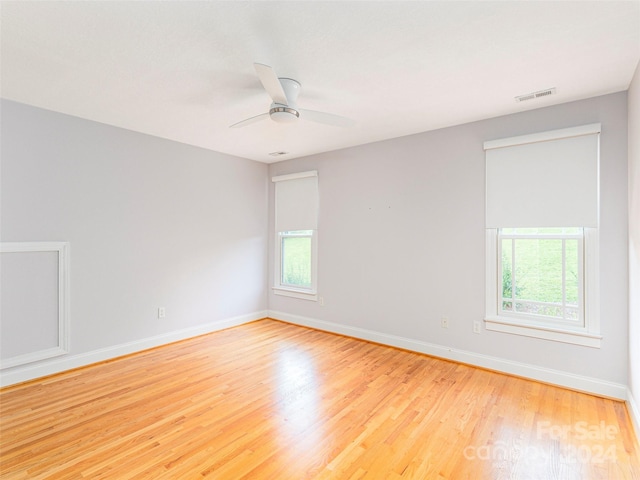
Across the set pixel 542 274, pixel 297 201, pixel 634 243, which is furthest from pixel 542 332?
pixel 297 201

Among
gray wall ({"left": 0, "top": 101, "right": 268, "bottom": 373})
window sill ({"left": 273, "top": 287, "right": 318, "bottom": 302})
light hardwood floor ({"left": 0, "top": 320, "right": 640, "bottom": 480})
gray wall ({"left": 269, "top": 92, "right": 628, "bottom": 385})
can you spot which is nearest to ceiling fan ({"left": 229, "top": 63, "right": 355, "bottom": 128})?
gray wall ({"left": 269, "top": 92, "right": 628, "bottom": 385})

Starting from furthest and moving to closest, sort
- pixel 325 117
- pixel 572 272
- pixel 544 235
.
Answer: pixel 544 235 → pixel 572 272 → pixel 325 117

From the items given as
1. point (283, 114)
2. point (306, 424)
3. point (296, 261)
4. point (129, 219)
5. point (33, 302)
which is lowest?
point (306, 424)

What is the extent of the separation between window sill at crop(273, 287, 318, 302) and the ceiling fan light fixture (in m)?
2.82

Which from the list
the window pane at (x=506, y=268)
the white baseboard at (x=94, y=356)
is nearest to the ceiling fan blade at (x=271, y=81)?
the window pane at (x=506, y=268)

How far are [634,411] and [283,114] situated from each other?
11.0 ft

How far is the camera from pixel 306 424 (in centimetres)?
228

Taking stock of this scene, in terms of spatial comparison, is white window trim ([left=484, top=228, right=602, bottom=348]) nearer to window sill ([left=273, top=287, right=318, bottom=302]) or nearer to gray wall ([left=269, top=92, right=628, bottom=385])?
gray wall ([left=269, top=92, right=628, bottom=385])

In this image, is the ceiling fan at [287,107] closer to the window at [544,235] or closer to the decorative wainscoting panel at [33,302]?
the window at [544,235]

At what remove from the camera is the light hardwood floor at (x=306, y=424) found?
6.09ft

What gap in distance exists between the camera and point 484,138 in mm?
3270

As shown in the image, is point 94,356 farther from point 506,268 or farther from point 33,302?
point 506,268

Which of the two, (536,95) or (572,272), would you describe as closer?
(536,95)

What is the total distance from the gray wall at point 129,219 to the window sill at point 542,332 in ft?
11.2
